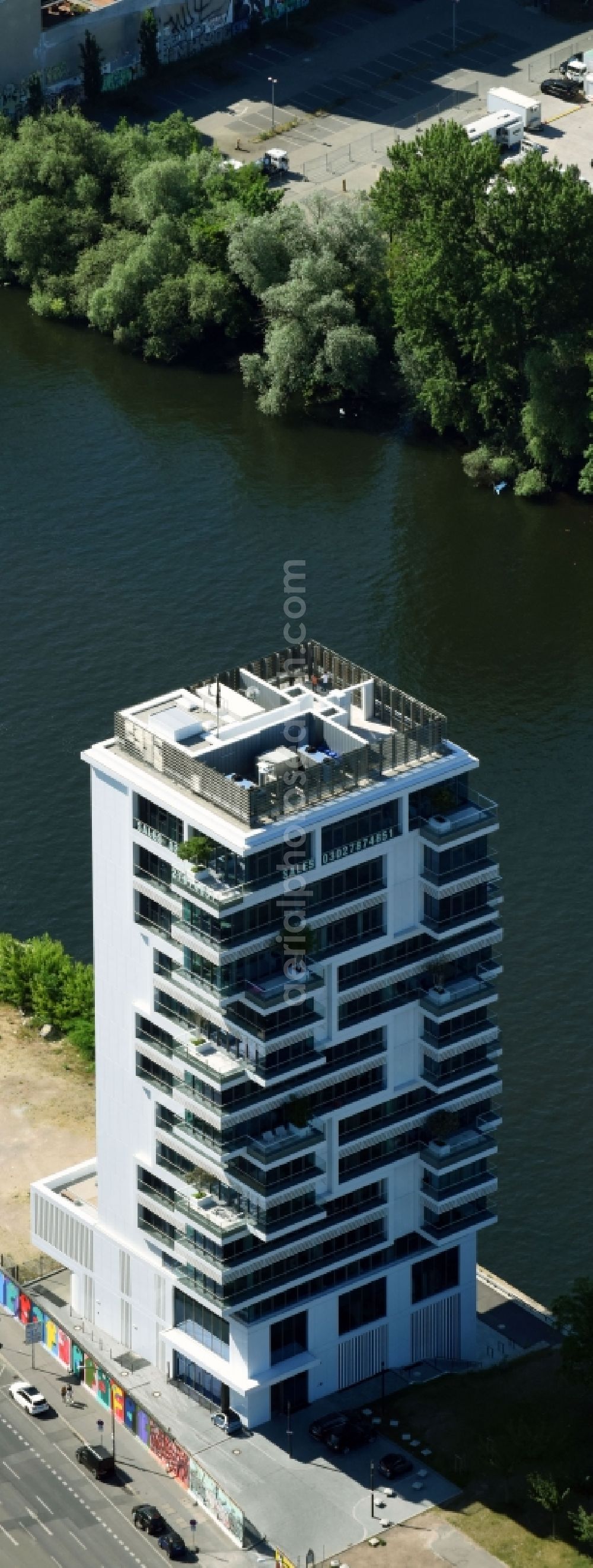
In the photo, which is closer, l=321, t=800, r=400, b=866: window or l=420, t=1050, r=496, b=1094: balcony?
l=321, t=800, r=400, b=866: window

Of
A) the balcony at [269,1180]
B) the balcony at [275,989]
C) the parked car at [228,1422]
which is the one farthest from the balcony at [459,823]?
the parked car at [228,1422]

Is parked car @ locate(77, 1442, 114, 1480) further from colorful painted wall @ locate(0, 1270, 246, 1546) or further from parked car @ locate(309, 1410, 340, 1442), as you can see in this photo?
parked car @ locate(309, 1410, 340, 1442)

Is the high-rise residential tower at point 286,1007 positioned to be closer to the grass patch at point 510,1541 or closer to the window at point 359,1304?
the window at point 359,1304

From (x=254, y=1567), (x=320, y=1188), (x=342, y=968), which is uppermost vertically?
(x=342, y=968)

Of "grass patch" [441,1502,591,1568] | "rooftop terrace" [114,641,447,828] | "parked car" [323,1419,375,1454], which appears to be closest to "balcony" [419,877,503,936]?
"rooftop terrace" [114,641,447,828]

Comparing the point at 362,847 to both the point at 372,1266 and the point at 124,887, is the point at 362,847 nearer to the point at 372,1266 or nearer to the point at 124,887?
the point at 124,887

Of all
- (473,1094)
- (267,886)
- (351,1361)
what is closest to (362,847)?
(267,886)

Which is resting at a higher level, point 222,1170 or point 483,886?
point 483,886
